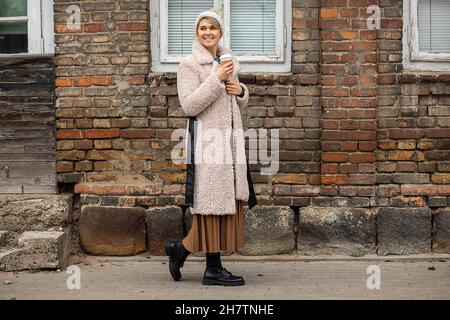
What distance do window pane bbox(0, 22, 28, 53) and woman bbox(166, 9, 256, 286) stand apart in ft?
7.51

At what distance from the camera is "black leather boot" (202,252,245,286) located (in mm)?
7062

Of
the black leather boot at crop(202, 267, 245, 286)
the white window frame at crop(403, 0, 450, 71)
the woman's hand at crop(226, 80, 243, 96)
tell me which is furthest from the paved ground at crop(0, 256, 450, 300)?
the white window frame at crop(403, 0, 450, 71)

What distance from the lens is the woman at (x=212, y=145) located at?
6867mm

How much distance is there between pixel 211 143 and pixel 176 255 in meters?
1.00

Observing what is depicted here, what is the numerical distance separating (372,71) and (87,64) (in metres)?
2.66

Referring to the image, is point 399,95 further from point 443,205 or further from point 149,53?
point 149,53

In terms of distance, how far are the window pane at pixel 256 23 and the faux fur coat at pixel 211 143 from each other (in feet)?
4.74

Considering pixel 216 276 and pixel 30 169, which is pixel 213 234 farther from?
pixel 30 169

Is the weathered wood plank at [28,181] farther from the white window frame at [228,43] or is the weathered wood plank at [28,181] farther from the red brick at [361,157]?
the red brick at [361,157]

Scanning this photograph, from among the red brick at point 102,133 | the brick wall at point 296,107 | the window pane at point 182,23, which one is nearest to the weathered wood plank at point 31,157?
the brick wall at point 296,107

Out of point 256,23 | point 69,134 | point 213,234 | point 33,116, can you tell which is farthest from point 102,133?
point 213,234

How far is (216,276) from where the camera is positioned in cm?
709

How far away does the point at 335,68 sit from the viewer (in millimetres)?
8078

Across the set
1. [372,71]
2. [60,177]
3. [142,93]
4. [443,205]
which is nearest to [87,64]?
[142,93]
